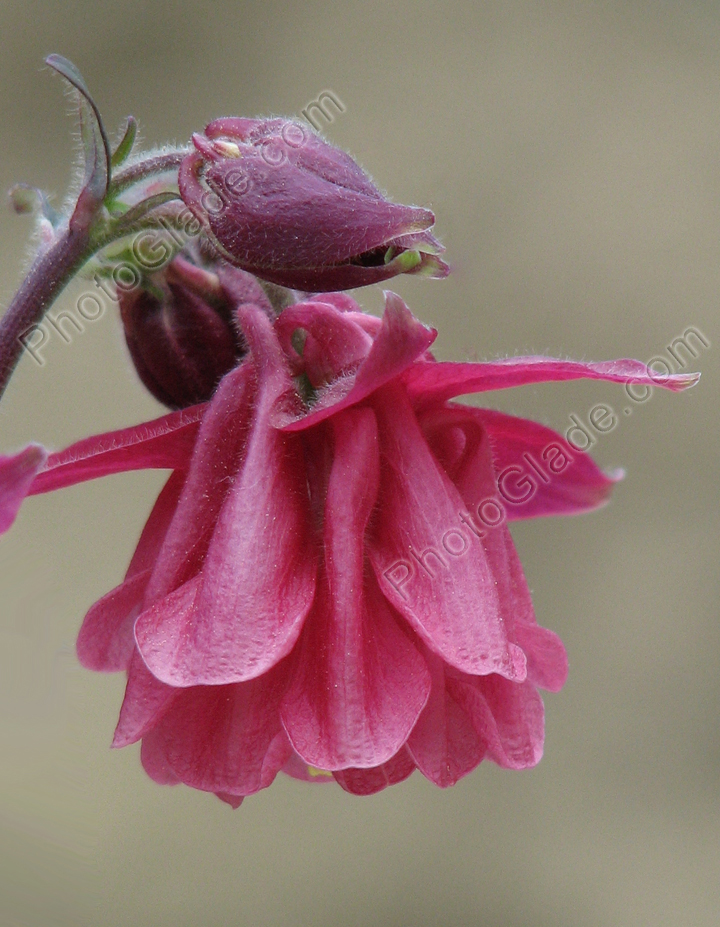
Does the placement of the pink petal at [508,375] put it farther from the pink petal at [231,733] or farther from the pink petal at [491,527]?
the pink petal at [231,733]

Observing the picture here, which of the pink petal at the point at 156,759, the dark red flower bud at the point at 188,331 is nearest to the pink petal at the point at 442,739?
the pink petal at the point at 156,759

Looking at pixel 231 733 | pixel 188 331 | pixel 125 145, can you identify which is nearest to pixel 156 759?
pixel 231 733

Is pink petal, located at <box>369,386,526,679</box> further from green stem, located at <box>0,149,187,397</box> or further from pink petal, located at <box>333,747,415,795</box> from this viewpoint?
green stem, located at <box>0,149,187,397</box>

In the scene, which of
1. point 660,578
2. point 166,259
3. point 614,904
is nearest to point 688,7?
point 660,578

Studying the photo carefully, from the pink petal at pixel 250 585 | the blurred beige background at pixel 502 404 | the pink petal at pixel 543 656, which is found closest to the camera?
the pink petal at pixel 250 585

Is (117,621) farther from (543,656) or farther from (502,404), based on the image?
(502,404)

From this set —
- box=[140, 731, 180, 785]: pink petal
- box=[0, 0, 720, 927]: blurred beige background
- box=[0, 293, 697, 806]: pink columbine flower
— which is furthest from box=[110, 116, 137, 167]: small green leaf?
box=[0, 0, 720, 927]: blurred beige background

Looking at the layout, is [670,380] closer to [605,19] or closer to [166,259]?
[166,259]
